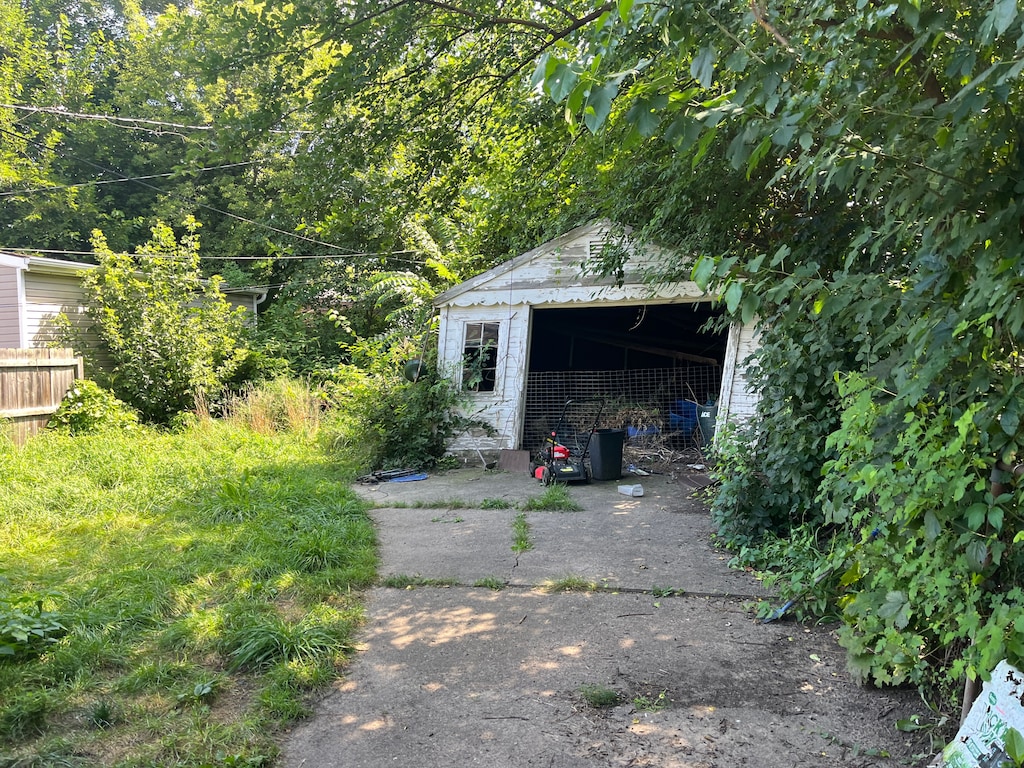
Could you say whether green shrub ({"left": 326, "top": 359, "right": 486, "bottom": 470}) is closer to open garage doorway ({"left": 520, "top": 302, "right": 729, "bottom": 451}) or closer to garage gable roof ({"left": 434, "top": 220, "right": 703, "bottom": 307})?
open garage doorway ({"left": 520, "top": 302, "right": 729, "bottom": 451})

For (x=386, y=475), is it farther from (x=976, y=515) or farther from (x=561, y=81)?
(x=561, y=81)

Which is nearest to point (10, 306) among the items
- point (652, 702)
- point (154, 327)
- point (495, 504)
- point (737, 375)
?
point (154, 327)

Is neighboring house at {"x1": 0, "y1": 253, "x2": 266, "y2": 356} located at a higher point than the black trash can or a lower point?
higher

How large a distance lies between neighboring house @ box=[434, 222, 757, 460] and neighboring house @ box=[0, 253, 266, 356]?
7.29m

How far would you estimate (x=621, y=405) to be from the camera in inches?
387

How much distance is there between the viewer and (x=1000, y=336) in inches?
84.4

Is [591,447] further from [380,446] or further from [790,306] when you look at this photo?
[790,306]

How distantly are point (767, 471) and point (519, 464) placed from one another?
425cm

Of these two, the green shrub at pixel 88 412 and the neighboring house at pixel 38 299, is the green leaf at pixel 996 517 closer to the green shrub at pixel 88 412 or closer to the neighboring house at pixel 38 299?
the green shrub at pixel 88 412

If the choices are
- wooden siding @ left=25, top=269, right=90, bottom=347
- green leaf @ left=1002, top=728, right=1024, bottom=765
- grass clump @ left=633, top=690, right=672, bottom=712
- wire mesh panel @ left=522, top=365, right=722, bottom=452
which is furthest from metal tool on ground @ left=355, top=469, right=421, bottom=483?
wooden siding @ left=25, top=269, right=90, bottom=347

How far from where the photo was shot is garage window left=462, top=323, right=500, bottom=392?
8992 millimetres

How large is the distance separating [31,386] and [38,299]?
3.10 m

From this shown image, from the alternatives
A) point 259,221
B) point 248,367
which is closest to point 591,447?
point 248,367

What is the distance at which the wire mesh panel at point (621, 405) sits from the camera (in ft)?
30.9
